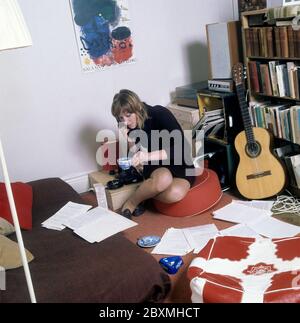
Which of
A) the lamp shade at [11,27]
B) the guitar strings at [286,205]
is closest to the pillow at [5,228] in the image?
the lamp shade at [11,27]

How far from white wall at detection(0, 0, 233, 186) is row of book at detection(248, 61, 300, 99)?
2.84 ft

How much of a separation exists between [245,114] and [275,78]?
0.30 m

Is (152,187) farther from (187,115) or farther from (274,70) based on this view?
(274,70)

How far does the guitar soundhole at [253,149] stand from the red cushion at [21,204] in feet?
4.82

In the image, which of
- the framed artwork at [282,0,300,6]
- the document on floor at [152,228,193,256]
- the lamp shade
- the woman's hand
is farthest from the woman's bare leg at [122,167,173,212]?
the lamp shade

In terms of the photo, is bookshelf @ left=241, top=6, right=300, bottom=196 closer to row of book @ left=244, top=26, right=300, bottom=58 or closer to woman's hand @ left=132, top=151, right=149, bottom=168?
row of book @ left=244, top=26, right=300, bottom=58

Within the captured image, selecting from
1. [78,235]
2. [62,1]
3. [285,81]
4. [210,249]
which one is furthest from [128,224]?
[62,1]

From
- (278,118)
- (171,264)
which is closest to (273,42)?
(278,118)

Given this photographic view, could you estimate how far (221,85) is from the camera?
2.95 meters

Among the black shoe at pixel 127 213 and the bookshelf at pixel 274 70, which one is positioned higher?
the bookshelf at pixel 274 70

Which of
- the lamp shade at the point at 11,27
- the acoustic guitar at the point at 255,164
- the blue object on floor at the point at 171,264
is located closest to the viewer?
the lamp shade at the point at 11,27

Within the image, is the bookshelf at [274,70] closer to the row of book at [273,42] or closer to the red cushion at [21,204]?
the row of book at [273,42]

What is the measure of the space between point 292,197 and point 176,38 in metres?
1.64

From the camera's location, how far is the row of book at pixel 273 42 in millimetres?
2398
